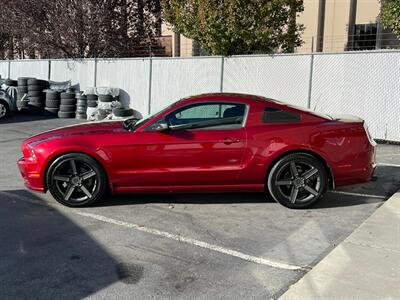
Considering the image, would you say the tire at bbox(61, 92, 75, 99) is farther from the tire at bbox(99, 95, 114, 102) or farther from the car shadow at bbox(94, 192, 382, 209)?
the car shadow at bbox(94, 192, 382, 209)

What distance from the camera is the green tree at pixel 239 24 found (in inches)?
491

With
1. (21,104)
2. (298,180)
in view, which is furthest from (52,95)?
(298,180)

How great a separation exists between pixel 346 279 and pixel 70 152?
11.7 ft

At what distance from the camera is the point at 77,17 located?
1867 centimetres

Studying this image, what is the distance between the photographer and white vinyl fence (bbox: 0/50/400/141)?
34.1 ft

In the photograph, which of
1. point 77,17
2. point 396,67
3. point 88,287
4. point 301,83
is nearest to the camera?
point 88,287

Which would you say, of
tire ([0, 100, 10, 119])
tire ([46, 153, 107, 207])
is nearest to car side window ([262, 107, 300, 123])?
tire ([46, 153, 107, 207])

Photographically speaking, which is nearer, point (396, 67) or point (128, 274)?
point (128, 274)

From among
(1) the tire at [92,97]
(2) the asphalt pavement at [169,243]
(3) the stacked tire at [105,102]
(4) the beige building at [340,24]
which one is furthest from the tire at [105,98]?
(2) the asphalt pavement at [169,243]

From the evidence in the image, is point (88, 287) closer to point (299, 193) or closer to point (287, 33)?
point (299, 193)

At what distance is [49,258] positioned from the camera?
4293mm

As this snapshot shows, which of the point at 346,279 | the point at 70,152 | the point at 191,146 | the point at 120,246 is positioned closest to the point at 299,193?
the point at 191,146

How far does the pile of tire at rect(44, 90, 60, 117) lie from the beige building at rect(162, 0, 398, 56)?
632 centimetres

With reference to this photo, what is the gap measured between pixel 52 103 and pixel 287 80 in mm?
9119
